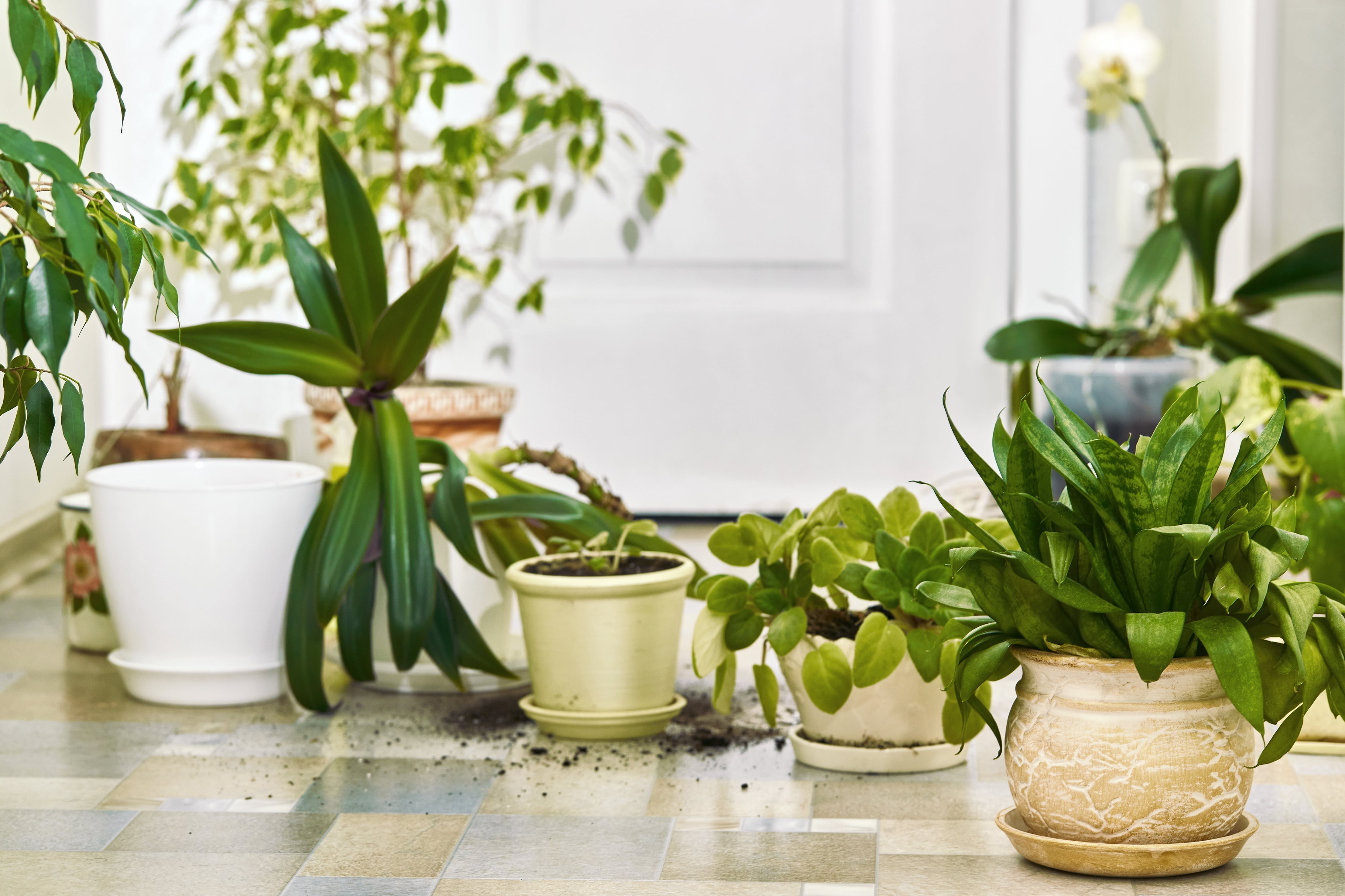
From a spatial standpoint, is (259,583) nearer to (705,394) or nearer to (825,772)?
(825,772)

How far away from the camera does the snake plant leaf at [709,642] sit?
1312mm

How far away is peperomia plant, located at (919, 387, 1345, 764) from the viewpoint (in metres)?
0.99

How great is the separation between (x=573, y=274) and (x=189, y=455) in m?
0.75

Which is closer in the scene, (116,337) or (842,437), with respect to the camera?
(116,337)

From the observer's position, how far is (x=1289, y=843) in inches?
44.6

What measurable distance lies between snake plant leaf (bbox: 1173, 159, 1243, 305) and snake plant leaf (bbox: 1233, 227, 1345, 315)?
0.23 feet

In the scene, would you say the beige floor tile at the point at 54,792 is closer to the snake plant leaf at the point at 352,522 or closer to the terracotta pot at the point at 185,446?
the snake plant leaf at the point at 352,522

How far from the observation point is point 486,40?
2.46 metres

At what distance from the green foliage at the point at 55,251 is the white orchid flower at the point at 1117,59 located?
5.94ft

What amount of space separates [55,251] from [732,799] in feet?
2.37

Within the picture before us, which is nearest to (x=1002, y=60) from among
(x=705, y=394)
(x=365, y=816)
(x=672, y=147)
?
(x=672, y=147)

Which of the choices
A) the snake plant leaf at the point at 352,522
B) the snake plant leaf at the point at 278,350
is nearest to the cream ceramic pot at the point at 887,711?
the snake plant leaf at the point at 352,522

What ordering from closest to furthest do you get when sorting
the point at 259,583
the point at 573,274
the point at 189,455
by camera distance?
1. the point at 259,583
2. the point at 189,455
3. the point at 573,274

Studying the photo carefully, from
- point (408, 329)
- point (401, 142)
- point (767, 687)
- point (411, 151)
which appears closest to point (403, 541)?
point (408, 329)
